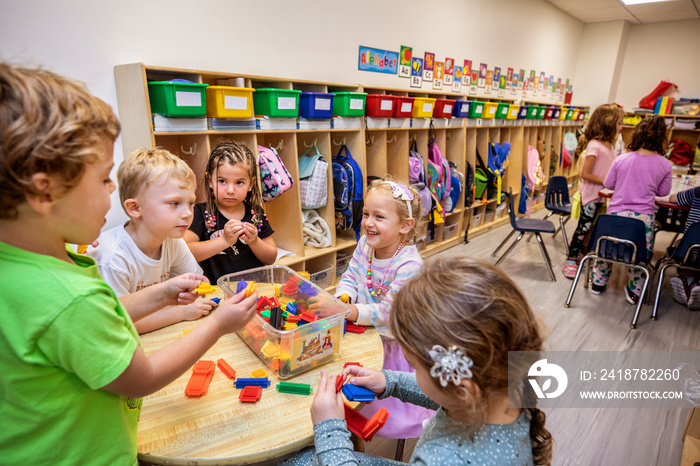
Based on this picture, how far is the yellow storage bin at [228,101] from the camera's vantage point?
8.00ft

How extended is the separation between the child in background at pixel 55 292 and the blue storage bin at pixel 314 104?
7.59ft

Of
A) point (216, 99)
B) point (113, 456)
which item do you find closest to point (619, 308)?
point (216, 99)

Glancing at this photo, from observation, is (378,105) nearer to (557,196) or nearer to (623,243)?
(623,243)

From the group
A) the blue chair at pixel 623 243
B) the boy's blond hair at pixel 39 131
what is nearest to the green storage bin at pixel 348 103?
the blue chair at pixel 623 243

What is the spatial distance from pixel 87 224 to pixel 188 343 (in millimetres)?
346

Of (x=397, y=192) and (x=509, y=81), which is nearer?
(x=397, y=192)

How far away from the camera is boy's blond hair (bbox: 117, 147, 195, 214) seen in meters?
1.58

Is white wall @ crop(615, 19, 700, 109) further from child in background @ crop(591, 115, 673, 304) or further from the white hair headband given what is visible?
the white hair headband

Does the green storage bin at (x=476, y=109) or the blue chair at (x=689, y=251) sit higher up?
the green storage bin at (x=476, y=109)

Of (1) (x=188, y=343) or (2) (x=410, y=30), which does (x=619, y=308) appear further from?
(1) (x=188, y=343)

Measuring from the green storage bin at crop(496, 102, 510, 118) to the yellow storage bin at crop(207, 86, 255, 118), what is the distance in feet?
13.2

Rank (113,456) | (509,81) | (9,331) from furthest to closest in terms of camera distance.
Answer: (509,81) < (113,456) < (9,331)

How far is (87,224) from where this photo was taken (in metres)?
0.75

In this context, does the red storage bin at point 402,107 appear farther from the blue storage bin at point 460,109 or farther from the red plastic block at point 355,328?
the red plastic block at point 355,328
